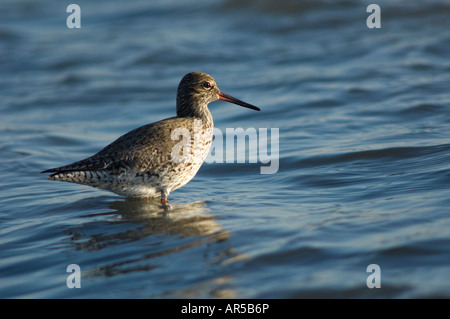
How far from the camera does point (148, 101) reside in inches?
554

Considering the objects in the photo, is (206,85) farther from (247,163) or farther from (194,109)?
(247,163)

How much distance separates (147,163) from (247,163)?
2.47 m

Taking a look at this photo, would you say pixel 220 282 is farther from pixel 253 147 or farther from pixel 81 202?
pixel 253 147

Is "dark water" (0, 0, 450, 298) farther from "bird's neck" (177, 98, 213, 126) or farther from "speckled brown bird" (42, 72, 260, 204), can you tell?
"bird's neck" (177, 98, 213, 126)

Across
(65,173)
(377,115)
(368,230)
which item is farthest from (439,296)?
(377,115)

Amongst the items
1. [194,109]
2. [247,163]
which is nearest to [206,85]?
[194,109]

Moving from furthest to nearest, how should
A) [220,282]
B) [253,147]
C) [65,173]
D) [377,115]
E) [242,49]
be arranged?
[242,49], [377,115], [253,147], [65,173], [220,282]

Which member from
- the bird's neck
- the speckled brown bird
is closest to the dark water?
the speckled brown bird

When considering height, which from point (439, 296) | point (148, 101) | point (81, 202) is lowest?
point (439, 296)

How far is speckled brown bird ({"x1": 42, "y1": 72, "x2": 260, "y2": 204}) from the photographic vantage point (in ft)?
24.6

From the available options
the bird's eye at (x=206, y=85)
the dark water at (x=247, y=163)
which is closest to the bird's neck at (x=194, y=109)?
the bird's eye at (x=206, y=85)

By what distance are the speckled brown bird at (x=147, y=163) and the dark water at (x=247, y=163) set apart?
13.6 inches

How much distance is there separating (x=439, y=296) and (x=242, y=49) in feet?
43.5

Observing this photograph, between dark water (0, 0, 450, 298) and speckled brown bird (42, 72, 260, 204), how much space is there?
1.13ft
